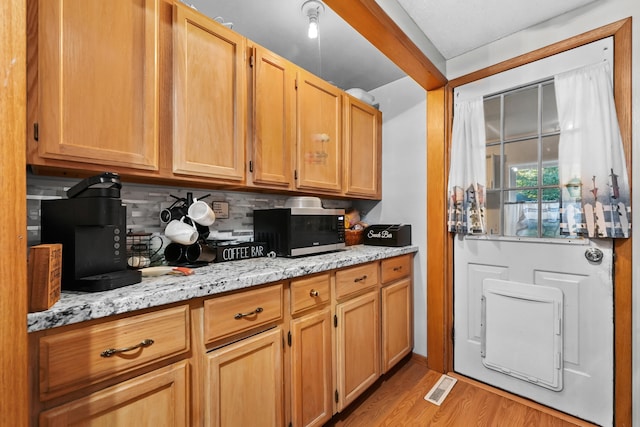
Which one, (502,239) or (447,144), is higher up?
(447,144)

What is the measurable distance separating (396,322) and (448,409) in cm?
57

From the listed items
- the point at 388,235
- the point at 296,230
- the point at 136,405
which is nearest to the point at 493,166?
the point at 388,235

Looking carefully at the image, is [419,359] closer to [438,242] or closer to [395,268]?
[395,268]

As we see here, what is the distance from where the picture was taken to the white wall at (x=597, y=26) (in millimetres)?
1447

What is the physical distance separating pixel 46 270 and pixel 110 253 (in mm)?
276

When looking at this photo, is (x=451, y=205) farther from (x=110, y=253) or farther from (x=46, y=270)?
(x=46, y=270)

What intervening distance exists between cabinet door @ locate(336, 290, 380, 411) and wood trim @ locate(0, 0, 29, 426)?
4.17 feet

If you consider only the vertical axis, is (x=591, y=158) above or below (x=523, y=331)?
above

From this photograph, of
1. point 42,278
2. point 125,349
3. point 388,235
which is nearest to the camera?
point 42,278

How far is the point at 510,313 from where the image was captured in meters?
1.84

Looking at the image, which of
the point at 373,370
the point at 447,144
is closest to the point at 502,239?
the point at 447,144

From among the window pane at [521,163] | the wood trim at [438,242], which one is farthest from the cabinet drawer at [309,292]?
the window pane at [521,163]

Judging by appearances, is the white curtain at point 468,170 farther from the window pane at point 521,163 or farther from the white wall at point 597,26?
the white wall at point 597,26

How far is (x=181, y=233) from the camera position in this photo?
135 cm
